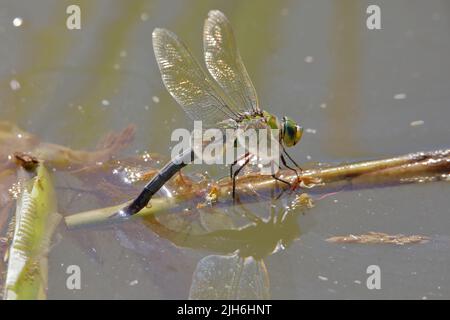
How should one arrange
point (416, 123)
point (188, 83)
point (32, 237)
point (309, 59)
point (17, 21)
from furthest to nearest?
point (17, 21) → point (309, 59) → point (416, 123) → point (188, 83) → point (32, 237)

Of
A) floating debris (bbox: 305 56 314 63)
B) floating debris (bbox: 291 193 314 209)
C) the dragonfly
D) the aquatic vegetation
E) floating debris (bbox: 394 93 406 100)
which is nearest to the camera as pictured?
the aquatic vegetation

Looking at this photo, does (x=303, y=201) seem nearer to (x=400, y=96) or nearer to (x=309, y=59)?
(x=400, y=96)

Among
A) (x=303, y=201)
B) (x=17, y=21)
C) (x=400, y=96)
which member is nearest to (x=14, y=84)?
(x=17, y=21)

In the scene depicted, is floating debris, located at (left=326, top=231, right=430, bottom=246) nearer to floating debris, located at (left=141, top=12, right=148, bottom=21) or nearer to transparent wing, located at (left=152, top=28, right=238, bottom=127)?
transparent wing, located at (left=152, top=28, right=238, bottom=127)

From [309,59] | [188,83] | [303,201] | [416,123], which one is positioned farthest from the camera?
[309,59]

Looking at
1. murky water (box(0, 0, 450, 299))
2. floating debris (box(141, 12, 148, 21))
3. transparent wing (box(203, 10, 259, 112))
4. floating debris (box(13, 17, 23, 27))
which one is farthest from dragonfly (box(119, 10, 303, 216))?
floating debris (box(13, 17, 23, 27))

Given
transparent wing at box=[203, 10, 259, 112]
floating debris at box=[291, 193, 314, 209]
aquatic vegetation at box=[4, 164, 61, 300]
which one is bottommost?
aquatic vegetation at box=[4, 164, 61, 300]

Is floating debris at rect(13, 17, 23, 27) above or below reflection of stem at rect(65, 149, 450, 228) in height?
above

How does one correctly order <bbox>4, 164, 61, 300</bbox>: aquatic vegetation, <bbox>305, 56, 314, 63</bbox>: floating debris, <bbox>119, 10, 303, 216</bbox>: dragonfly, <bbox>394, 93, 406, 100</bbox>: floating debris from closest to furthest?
<bbox>4, 164, 61, 300</bbox>: aquatic vegetation < <bbox>119, 10, 303, 216</bbox>: dragonfly < <bbox>394, 93, 406, 100</bbox>: floating debris < <bbox>305, 56, 314, 63</bbox>: floating debris
